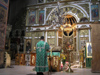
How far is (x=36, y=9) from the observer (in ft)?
51.6

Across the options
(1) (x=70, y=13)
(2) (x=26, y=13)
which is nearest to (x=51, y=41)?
(1) (x=70, y=13)

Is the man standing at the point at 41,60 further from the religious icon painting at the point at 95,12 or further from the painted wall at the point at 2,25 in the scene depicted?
the religious icon painting at the point at 95,12

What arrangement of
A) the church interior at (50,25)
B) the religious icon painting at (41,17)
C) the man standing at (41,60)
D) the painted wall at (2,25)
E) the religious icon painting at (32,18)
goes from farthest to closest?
the religious icon painting at (32,18)
the religious icon painting at (41,17)
the church interior at (50,25)
the painted wall at (2,25)
the man standing at (41,60)

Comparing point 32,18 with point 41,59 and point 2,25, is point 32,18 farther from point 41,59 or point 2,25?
point 41,59

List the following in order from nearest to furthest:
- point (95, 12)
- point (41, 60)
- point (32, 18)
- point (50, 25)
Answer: point (41, 60)
point (95, 12)
point (50, 25)
point (32, 18)

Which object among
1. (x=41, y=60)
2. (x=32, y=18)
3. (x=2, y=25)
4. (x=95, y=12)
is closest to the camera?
(x=41, y=60)

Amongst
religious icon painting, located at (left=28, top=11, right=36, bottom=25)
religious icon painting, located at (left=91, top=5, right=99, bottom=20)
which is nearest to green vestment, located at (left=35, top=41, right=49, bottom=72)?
religious icon painting, located at (left=91, top=5, right=99, bottom=20)

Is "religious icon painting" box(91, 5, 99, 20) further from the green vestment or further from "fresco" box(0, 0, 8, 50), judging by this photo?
the green vestment

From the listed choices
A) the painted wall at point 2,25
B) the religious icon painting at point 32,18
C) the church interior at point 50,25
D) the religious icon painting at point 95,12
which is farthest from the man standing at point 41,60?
the religious icon painting at point 32,18

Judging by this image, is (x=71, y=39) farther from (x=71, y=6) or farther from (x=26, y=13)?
(x=26, y=13)

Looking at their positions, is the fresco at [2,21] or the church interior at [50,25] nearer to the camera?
the fresco at [2,21]

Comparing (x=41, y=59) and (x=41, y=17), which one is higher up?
(x=41, y=17)

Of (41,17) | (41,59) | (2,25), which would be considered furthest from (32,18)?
(41,59)

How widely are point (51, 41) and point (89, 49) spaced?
6445 millimetres
